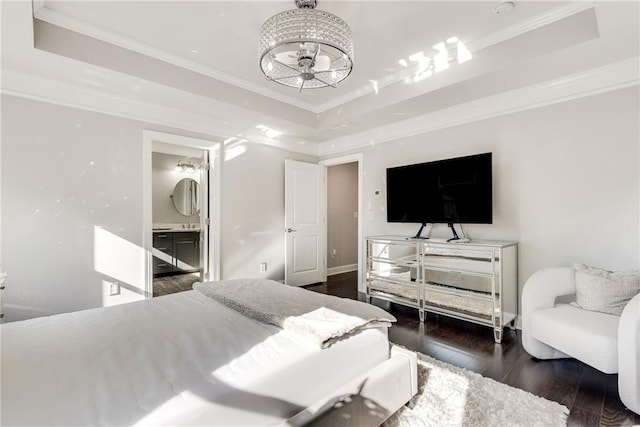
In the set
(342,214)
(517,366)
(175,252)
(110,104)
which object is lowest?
(517,366)

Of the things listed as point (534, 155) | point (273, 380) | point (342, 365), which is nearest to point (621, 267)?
point (534, 155)

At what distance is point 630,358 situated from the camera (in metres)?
1.80

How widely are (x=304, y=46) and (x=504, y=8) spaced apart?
1.51 metres

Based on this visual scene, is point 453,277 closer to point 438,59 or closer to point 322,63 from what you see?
point 438,59

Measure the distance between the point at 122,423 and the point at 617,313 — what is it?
3.11m

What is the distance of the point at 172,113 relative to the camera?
12.0 ft

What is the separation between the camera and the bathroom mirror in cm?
631

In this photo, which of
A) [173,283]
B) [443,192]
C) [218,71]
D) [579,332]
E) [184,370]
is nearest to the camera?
[184,370]

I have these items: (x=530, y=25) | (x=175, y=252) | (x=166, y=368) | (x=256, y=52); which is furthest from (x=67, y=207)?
(x=530, y=25)

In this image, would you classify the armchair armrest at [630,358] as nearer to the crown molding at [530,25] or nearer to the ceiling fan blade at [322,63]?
the crown molding at [530,25]

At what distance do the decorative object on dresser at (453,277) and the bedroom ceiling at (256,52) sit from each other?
→ 5.27ft

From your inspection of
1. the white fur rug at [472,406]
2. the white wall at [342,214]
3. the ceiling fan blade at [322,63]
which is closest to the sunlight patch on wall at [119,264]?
the ceiling fan blade at [322,63]

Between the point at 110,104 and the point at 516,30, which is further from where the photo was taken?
the point at 110,104

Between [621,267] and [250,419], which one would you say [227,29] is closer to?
[250,419]
